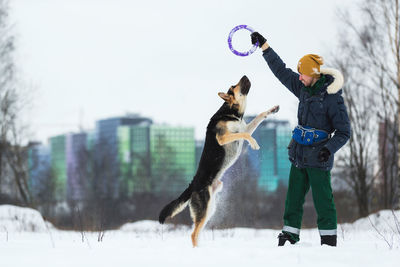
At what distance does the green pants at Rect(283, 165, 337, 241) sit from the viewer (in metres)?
5.41

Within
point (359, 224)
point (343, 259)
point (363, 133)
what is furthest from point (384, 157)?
point (343, 259)

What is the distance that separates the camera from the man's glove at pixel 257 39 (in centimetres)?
597

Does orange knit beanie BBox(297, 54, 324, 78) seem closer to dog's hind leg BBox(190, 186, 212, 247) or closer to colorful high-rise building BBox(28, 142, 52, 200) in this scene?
dog's hind leg BBox(190, 186, 212, 247)

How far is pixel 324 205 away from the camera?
17.8 ft

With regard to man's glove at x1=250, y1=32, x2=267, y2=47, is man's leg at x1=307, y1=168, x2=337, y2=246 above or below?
below

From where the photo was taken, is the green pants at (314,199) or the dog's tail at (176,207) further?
the dog's tail at (176,207)

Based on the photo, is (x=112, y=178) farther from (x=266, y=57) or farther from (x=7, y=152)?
(x=266, y=57)

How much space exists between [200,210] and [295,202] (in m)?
0.98

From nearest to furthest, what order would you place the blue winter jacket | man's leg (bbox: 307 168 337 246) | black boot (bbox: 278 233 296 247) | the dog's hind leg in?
1. the blue winter jacket
2. man's leg (bbox: 307 168 337 246)
3. black boot (bbox: 278 233 296 247)
4. the dog's hind leg

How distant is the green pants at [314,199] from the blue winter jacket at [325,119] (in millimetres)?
104

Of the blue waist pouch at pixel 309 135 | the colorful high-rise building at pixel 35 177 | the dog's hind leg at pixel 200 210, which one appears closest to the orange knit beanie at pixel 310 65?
the blue waist pouch at pixel 309 135

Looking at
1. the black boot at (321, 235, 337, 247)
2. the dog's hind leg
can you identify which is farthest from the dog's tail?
the black boot at (321, 235, 337, 247)

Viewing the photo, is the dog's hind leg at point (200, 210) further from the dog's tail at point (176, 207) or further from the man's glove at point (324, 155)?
the man's glove at point (324, 155)

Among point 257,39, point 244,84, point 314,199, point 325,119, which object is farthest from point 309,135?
point 257,39
